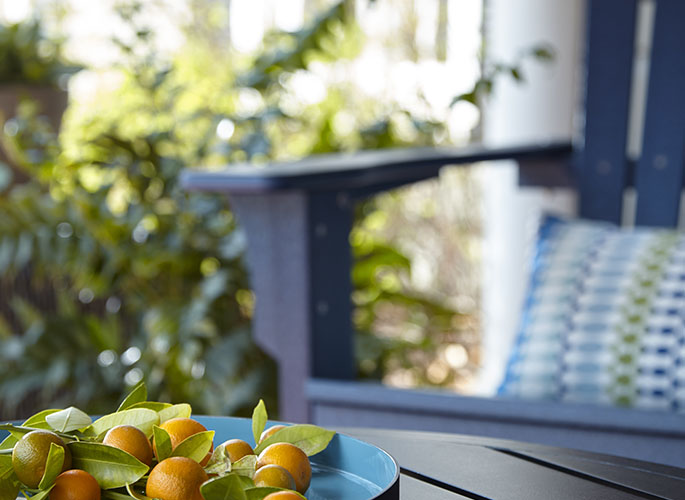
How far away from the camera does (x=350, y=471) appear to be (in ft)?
1.88

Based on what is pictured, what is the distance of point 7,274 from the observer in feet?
7.02

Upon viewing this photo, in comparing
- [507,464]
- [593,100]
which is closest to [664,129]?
[593,100]

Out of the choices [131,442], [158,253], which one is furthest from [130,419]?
[158,253]

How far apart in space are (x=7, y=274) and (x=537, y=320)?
1.35 metres

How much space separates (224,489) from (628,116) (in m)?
1.34

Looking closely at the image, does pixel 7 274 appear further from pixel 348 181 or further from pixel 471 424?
pixel 471 424

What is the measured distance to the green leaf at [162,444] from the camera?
504 mm

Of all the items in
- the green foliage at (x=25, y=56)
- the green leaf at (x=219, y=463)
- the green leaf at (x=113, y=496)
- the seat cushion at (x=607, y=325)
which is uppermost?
the green foliage at (x=25, y=56)

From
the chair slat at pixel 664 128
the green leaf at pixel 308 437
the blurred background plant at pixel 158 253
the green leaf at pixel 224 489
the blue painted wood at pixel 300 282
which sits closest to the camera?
the green leaf at pixel 224 489

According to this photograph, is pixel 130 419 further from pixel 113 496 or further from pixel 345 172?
pixel 345 172

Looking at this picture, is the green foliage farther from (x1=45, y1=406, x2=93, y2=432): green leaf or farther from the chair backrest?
(x1=45, y1=406, x2=93, y2=432): green leaf

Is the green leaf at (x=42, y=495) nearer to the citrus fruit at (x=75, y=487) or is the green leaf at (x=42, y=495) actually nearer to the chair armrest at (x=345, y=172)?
the citrus fruit at (x=75, y=487)

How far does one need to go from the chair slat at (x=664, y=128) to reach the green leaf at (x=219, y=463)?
1.24 meters

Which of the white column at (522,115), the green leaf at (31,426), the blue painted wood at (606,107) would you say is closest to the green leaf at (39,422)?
the green leaf at (31,426)
